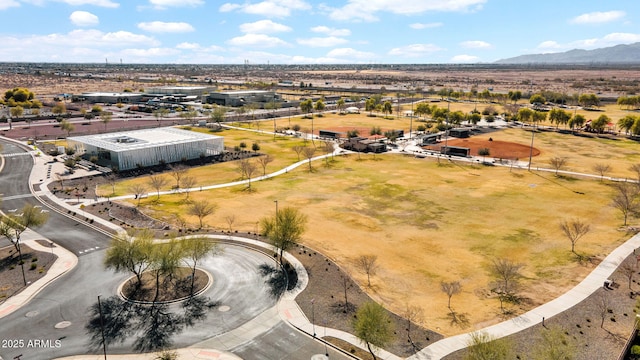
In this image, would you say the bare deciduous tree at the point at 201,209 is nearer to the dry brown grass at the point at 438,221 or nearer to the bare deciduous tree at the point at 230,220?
the dry brown grass at the point at 438,221

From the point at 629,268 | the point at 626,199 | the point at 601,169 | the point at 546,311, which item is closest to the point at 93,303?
the point at 546,311

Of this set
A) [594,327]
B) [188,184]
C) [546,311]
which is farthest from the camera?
[188,184]

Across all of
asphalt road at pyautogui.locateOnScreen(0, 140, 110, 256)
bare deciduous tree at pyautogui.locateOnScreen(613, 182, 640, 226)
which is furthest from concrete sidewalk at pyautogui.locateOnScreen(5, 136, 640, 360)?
bare deciduous tree at pyautogui.locateOnScreen(613, 182, 640, 226)

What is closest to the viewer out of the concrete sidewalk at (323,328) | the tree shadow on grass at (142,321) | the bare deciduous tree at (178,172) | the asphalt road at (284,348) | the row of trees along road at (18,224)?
the asphalt road at (284,348)

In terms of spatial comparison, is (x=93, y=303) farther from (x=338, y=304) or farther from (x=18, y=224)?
(x=338, y=304)

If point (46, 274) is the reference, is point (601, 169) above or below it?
above

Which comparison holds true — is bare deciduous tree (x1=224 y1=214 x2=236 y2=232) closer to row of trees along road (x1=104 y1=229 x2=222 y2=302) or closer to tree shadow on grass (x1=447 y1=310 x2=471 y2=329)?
row of trees along road (x1=104 y1=229 x2=222 y2=302)

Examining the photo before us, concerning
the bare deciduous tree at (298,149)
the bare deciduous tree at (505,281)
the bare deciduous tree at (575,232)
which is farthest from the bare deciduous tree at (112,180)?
the bare deciduous tree at (575,232)
